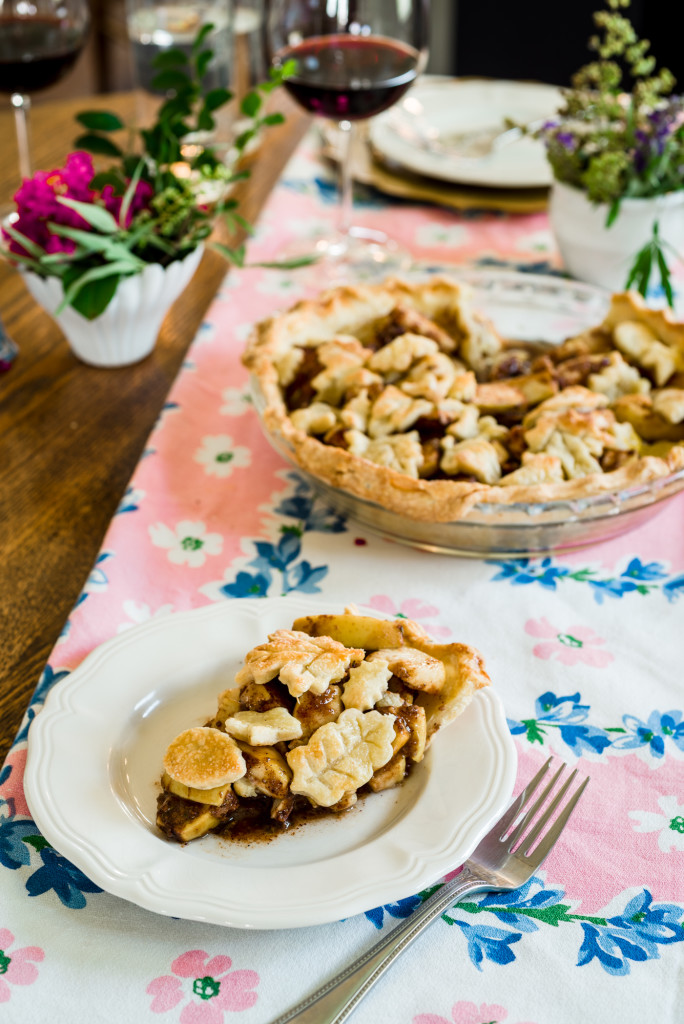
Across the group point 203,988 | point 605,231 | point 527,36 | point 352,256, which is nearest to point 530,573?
point 203,988

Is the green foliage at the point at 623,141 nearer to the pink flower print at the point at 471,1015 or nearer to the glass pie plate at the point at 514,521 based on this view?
the glass pie plate at the point at 514,521

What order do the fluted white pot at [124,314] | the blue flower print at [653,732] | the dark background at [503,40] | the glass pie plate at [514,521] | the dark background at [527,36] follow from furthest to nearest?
the dark background at [527,36] < the dark background at [503,40] < the fluted white pot at [124,314] < the glass pie plate at [514,521] < the blue flower print at [653,732]

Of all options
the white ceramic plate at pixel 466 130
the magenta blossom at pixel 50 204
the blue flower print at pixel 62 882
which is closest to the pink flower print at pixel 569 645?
the blue flower print at pixel 62 882

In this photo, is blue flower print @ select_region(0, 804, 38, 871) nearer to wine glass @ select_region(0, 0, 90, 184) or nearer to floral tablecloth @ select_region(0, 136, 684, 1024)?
floral tablecloth @ select_region(0, 136, 684, 1024)

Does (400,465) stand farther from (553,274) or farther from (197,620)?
(553,274)

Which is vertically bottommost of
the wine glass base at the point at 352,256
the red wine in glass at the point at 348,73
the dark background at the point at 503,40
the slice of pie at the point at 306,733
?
the dark background at the point at 503,40

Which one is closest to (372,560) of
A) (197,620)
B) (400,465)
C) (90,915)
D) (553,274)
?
(400,465)
